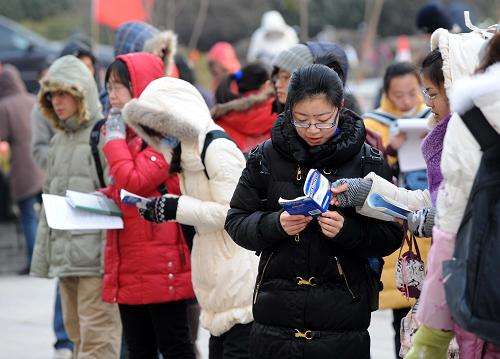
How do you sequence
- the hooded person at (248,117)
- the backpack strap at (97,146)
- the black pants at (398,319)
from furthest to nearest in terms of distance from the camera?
the hooded person at (248,117) → the backpack strap at (97,146) → the black pants at (398,319)

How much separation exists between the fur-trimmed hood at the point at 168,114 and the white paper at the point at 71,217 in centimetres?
48

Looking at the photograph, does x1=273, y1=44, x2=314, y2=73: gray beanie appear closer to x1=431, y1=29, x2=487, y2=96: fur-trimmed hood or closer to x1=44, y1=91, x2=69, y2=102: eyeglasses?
x1=44, y1=91, x2=69, y2=102: eyeglasses

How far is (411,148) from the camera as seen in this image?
240 inches

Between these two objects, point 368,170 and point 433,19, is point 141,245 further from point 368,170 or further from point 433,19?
point 433,19

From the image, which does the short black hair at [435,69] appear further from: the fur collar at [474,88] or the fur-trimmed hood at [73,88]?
the fur-trimmed hood at [73,88]

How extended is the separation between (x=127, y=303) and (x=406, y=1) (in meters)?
26.1

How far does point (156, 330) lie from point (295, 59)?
5.09 feet

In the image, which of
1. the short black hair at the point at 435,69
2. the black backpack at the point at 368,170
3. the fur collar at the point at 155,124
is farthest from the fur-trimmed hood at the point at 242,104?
the short black hair at the point at 435,69

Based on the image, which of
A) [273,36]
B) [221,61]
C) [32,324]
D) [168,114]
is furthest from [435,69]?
[273,36]

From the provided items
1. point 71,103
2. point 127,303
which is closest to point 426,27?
point 71,103

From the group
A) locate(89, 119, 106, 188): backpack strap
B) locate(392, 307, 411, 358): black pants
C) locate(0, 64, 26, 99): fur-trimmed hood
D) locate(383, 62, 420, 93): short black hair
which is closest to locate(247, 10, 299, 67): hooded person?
locate(0, 64, 26, 99): fur-trimmed hood

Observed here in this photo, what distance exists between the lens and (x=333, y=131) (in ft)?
13.8

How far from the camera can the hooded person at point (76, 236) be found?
6398 millimetres

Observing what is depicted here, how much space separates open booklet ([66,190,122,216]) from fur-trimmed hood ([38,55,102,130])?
0.80m
